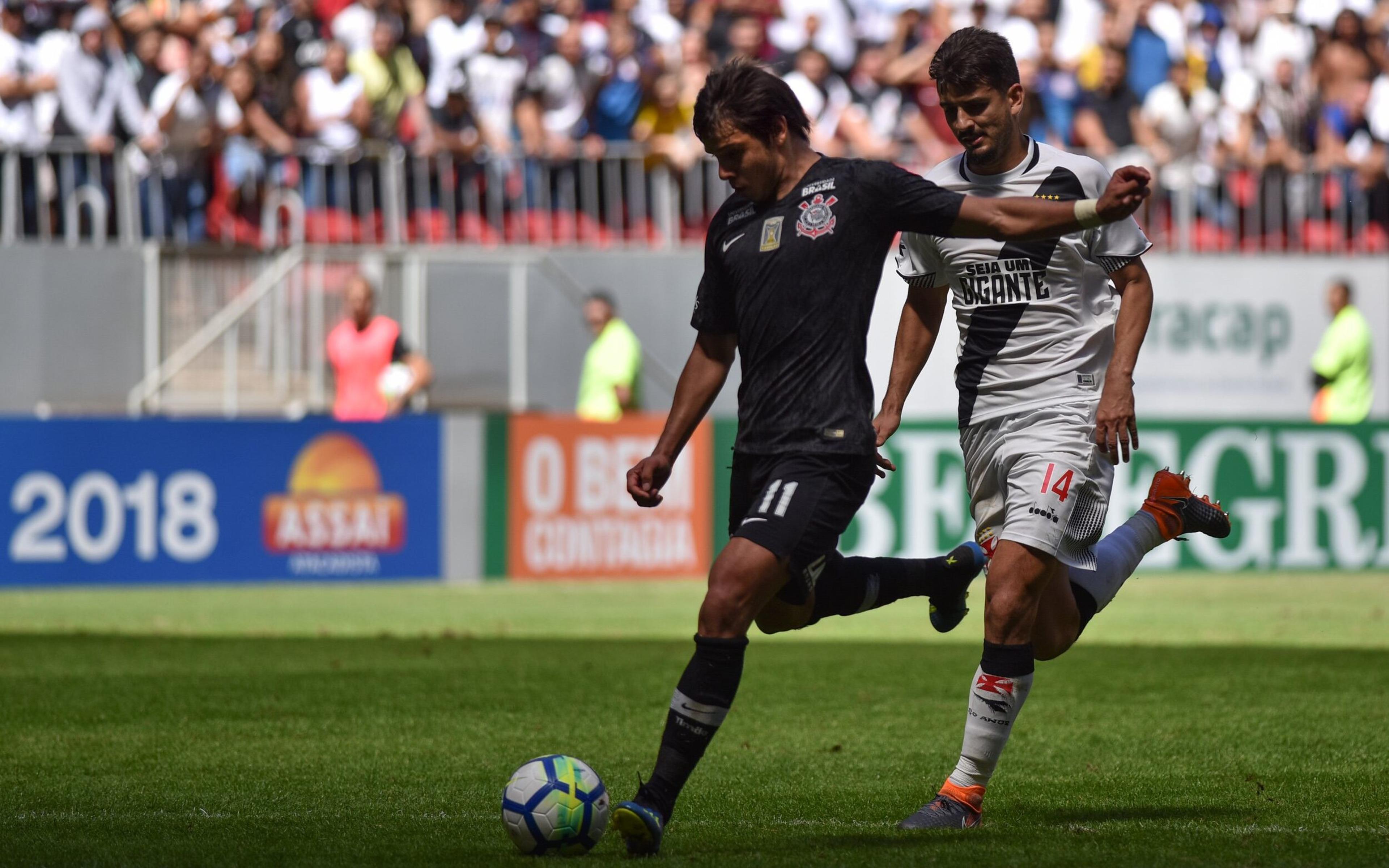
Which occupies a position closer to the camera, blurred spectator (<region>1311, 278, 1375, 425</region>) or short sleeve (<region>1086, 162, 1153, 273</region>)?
short sleeve (<region>1086, 162, 1153, 273</region>)

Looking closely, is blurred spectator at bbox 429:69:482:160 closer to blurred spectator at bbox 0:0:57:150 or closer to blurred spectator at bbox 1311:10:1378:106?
blurred spectator at bbox 0:0:57:150

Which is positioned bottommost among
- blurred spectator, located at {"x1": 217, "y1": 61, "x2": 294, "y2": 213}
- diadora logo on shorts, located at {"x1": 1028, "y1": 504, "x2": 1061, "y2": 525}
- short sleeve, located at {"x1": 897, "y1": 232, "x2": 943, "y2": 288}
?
diadora logo on shorts, located at {"x1": 1028, "y1": 504, "x2": 1061, "y2": 525}

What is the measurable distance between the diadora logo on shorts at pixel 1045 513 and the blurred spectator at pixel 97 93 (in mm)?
14163

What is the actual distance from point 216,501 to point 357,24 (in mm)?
5768

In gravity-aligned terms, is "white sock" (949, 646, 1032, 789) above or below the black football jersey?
below

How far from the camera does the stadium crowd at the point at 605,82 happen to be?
1856 cm

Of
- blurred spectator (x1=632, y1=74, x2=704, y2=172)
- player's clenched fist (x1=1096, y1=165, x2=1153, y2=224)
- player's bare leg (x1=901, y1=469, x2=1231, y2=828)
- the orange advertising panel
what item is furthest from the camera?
blurred spectator (x1=632, y1=74, x2=704, y2=172)

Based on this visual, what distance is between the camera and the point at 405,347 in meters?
17.4

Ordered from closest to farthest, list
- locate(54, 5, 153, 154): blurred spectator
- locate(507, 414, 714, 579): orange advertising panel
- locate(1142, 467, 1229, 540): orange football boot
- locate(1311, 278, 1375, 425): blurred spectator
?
locate(1142, 467, 1229, 540): orange football boot
locate(507, 414, 714, 579): orange advertising panel
locate(54, 5, 153, 154): blurred spectator
locate(1311, 278, 1375, 425): blurred spectator

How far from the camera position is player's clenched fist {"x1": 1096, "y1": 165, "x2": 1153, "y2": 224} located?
536cm

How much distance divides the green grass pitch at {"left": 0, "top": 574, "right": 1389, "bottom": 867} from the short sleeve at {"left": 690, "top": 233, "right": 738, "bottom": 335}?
154 centimetres

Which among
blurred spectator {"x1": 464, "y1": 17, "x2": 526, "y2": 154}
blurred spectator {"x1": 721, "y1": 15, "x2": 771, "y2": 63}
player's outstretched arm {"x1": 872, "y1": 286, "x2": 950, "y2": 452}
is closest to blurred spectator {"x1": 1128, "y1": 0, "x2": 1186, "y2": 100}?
blurred spectator {"x1": 721, "y1": 15, "x2": 771, "y2": 63}

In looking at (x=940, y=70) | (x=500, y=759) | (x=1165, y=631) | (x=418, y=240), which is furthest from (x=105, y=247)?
(x=940, y=70)

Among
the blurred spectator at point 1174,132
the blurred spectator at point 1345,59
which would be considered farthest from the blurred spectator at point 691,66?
the blurred spectator at point 1345,59
